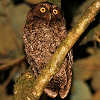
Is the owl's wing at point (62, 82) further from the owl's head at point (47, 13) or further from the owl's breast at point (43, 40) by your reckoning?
the owl's head at point (47, 13)

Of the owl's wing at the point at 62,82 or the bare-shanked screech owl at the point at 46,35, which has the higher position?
the bare-shanked screech owl at the point at 46,35

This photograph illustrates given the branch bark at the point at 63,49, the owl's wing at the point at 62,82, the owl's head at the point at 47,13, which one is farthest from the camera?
the owl's wing at the point at 62,82

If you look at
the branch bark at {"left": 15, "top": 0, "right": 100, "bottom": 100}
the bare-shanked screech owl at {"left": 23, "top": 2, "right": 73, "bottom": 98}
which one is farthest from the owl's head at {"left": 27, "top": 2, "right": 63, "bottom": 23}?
the branch bark at {"left": 15, "top": 0, "right": 100, "bottom": 100}

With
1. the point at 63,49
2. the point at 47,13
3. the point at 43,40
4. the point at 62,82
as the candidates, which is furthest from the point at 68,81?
the point at 63,49

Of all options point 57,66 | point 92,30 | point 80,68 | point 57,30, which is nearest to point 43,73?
point 57,66

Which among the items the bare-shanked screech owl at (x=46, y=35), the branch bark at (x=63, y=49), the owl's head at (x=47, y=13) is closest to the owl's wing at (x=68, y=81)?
the bare-shanked screech owl at (x=46, y=35)

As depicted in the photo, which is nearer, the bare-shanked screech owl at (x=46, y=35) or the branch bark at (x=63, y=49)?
the branch bark at (x=63, y=49)

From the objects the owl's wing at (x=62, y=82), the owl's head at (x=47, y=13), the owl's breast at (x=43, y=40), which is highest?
the owl's head at (x=47, y=13)

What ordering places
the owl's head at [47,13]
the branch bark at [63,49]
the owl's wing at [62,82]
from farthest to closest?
the owl's wing at [62,82]
the owl's head at [47,13]
the branch bark at [63,49]

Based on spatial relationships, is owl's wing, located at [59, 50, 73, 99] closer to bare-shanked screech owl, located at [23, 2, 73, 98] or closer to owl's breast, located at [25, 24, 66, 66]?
bare-shanked screech owl, located at [23, 2, 73, 98]
